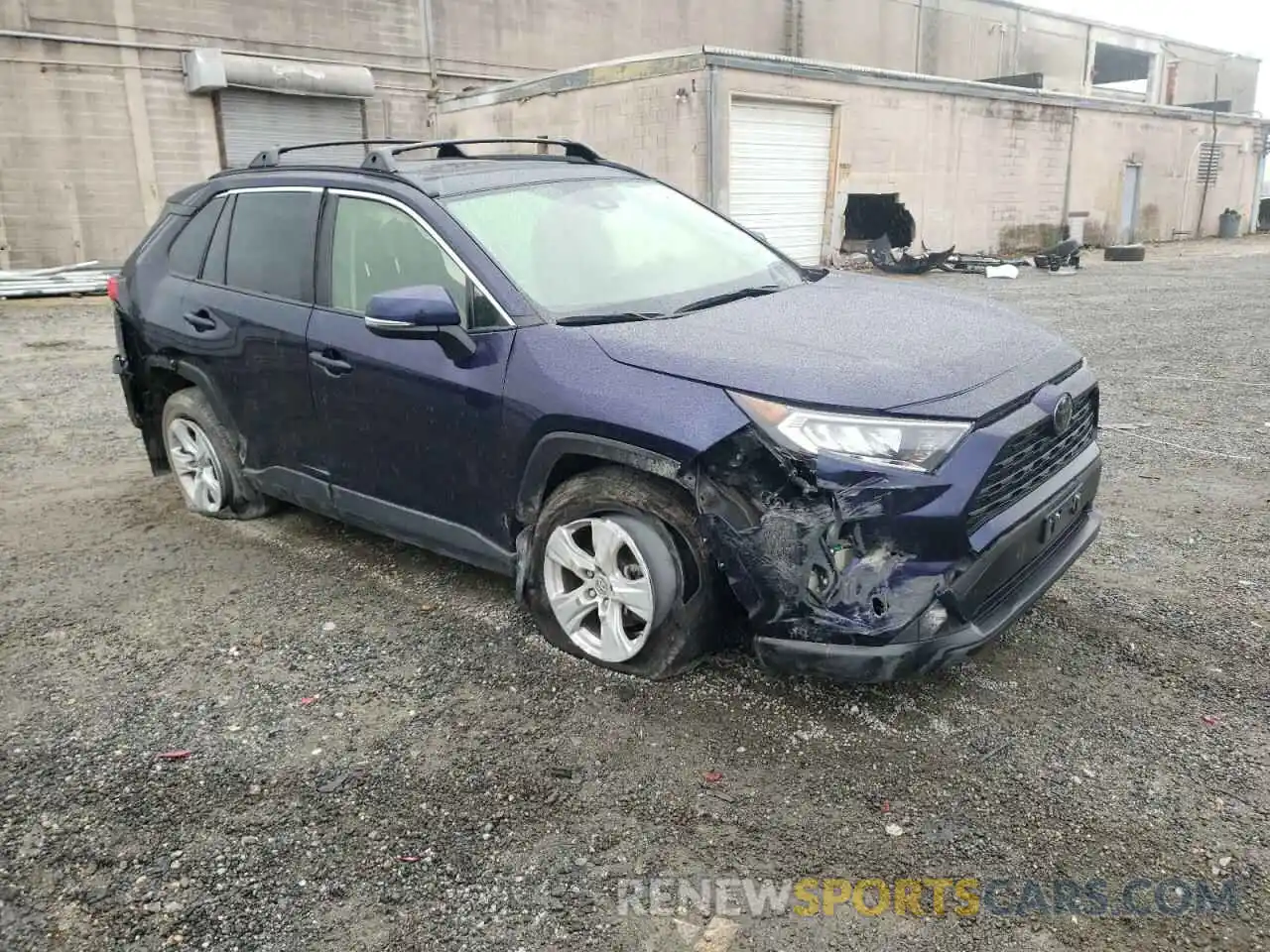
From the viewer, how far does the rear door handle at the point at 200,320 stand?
177 inches

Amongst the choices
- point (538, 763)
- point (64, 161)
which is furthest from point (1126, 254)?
point (538, 763)

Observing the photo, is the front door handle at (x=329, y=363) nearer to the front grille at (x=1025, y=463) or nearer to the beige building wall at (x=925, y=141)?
the front grille at (x=1025, y=463)

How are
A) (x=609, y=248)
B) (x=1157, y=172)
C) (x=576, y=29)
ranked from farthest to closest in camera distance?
1. (x=1157, y=172)
2. (x=576, y=29)
3. (x=609, y=248)

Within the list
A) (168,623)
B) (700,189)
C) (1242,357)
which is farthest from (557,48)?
(168,623)

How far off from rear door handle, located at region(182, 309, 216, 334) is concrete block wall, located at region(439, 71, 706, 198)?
1242 centimetres

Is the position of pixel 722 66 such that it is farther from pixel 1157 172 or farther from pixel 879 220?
pixel 1157 172

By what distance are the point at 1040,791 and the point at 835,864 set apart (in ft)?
2.24

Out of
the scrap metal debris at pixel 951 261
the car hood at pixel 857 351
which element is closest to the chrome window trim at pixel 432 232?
the car hood at pixel 857 351

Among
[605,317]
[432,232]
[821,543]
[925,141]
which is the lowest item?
[821,543]

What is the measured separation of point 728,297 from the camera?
3.73 meters

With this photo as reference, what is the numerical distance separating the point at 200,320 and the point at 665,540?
2.80m

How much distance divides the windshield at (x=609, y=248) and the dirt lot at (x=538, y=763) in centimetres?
134

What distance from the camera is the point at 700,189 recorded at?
16.4 m

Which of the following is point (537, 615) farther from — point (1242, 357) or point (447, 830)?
point (1242, 357)
